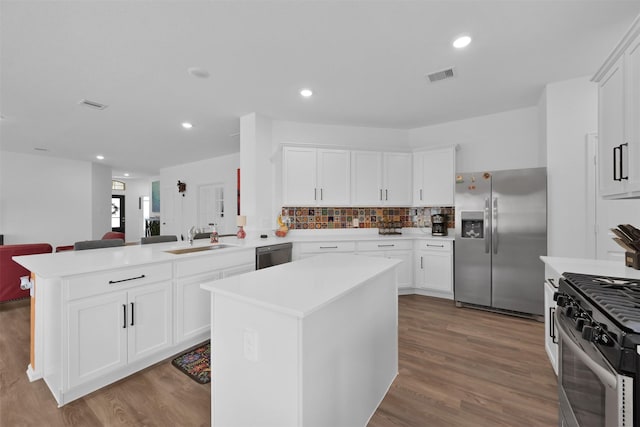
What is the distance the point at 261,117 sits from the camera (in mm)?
4043

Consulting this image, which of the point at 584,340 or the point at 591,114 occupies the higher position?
the point at 591,114

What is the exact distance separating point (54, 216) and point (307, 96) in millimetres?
7327

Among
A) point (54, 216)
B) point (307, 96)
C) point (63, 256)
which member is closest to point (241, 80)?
point (307, 96)

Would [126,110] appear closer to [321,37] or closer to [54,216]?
[321,37]

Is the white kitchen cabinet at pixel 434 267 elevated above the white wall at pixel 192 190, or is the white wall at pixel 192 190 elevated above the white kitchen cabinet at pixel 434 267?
the white wall at pixel 192 190

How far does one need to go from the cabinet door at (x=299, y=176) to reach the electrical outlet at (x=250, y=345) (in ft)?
9.86

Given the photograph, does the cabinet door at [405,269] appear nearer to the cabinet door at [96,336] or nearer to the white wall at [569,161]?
the white wall at [569,161]

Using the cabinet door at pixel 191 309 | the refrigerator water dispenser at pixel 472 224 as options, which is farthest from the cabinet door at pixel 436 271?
the cabinet door at pixel 191 309

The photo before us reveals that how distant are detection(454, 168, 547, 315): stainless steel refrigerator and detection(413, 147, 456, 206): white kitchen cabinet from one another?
16.3 inches

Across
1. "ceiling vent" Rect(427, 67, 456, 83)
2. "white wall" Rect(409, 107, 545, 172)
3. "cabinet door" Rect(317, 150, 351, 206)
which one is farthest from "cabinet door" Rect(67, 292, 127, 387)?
"white wall" Rect(409, 107, 545, 172)

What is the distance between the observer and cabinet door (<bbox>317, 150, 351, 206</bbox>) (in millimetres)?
4203

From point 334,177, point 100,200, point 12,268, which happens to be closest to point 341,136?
point 334,177

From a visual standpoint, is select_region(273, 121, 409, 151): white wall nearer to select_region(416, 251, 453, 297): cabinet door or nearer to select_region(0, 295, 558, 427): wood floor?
select_region(416, 251, 453, 297): cabinet door

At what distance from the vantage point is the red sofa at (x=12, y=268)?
342 cm
